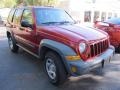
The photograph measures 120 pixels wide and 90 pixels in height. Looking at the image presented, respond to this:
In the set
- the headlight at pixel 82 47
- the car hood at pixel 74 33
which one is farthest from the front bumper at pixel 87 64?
the car hood at pixel 74 33

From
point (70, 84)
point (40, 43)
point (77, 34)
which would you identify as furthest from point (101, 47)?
point (40, 43)

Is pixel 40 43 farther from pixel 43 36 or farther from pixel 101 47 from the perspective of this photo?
pixel 101 47

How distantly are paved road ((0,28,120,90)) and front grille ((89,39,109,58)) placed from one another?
31.5 inches

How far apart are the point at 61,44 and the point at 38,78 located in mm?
1343

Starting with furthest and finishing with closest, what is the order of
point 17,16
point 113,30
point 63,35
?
point 113,30 < point 17,16 < point 63,35

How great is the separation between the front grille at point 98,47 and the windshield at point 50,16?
4.59ft

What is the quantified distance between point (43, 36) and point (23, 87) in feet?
4.36

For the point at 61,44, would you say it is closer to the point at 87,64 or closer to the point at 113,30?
the point at 87,64

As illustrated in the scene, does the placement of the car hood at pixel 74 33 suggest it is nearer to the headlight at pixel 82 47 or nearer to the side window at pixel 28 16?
the headlight at pixel 82 47

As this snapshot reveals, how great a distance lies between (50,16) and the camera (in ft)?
19.7

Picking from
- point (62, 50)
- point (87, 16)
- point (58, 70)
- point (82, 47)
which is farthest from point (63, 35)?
point (87, 16)

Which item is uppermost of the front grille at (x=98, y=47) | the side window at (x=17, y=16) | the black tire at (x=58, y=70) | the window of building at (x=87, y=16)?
the side window at (x=17, y=16)

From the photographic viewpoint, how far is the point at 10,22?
788 cm

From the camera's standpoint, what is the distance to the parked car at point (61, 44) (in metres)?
4.40
